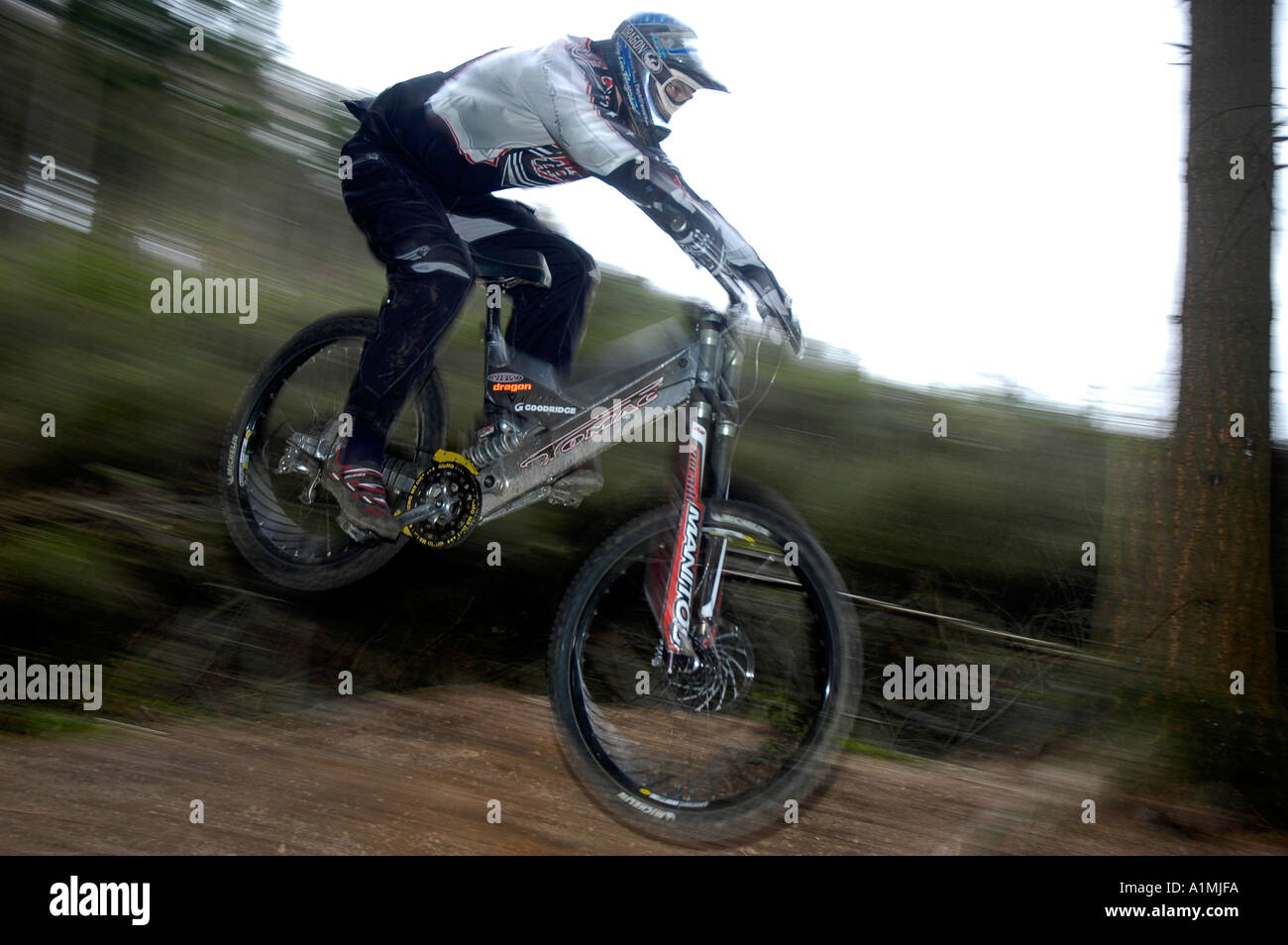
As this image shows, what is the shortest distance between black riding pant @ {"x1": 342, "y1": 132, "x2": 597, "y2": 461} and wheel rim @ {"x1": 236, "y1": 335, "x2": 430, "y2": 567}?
0.48 meters

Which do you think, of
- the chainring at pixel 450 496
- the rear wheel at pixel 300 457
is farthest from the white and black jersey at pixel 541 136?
the chainring at pixel 450 496

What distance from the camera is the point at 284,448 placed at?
3598 mm

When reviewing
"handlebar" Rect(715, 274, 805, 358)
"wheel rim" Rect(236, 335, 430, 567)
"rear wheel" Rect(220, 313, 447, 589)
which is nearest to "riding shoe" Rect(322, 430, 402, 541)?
"rear wheel" Rect(220, 313, 447, 589)

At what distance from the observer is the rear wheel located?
3.48 metres

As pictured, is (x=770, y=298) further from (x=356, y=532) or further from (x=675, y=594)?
(x=356, y=532)

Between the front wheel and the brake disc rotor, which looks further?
the brake disc rotor

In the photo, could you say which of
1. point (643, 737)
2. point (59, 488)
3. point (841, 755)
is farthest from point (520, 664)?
point (59, 488)

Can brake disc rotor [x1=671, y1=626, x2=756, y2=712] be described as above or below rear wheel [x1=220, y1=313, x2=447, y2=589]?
below

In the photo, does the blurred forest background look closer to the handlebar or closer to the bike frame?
the bike frame

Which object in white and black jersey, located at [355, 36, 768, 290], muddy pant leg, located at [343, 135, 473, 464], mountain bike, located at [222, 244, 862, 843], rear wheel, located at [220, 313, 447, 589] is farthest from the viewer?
rear wheel, located at [220, 313, 447, 589]

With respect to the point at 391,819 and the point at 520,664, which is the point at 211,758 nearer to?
the point at 391,819

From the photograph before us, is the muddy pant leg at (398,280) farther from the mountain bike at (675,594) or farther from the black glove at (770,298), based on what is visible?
the black glove at (770,298)

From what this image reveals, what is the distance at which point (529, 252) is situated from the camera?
330cm

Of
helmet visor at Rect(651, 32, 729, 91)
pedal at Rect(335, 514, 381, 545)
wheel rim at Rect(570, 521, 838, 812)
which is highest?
helmet visor at Rect(651, 32, 729, 91)
